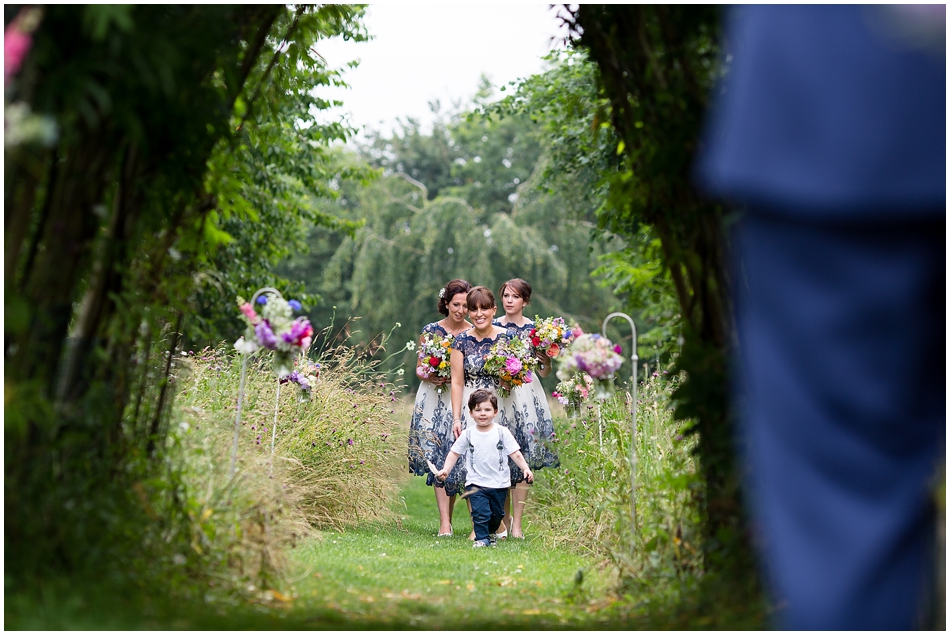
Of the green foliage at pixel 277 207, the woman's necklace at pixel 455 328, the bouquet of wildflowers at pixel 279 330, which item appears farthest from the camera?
the green foliage at pixel 277 207

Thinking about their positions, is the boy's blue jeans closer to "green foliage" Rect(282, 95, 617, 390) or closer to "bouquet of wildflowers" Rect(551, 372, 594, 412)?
"bouquet of wildflowers" Rect(551, 372, 594, 412)

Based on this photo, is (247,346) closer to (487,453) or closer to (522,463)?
(487,453)

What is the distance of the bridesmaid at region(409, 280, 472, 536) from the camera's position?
7410 mm

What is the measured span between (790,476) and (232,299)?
945cm

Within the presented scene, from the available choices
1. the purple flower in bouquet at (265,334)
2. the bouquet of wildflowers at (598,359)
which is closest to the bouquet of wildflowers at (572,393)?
the bouquet of wildflowers at (598,359)

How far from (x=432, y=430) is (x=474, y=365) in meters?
0.69

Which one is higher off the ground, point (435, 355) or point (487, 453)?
point (435, 355)

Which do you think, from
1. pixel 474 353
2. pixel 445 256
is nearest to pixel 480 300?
pixel 474 353

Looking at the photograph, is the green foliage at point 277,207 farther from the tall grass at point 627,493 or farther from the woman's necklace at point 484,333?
the tall grass at point 627,493

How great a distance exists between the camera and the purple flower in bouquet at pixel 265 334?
4422 millimetres

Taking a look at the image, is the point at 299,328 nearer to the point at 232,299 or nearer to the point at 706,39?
the point at 706,39

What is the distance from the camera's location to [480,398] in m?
6.84

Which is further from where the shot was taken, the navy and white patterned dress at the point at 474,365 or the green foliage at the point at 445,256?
the green foliage at the point at 445,256

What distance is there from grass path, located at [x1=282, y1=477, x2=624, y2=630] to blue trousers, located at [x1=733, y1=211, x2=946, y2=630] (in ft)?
6.22
